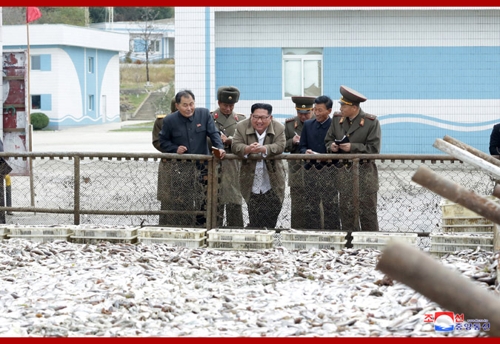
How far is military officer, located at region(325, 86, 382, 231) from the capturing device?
30.7 feet

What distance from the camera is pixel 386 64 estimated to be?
20391 millimetres

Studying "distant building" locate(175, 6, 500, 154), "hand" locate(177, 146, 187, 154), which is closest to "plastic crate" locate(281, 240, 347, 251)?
"hand" locate(177, 146, 187, 154)

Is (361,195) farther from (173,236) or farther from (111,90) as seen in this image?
(111,90)

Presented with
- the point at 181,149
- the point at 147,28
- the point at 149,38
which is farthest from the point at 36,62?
the point at 181,149

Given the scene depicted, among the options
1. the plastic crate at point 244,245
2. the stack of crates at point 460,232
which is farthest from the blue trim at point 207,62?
the stack of crates at point 460,232

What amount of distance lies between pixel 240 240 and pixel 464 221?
2.53 metres

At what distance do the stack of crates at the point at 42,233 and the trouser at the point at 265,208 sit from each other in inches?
85.0

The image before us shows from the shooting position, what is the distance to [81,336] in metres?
5.77

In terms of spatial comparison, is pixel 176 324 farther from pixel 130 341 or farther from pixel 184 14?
pixel 184 14

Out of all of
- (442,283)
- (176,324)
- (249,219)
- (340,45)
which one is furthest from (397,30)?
(442,283)

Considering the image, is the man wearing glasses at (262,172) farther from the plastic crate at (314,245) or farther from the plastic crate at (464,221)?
the plastic crate at (464,221)

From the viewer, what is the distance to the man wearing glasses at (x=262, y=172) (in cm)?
958

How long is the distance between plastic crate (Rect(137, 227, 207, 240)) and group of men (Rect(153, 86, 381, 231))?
0.44 m

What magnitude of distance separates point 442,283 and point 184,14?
18074mm
